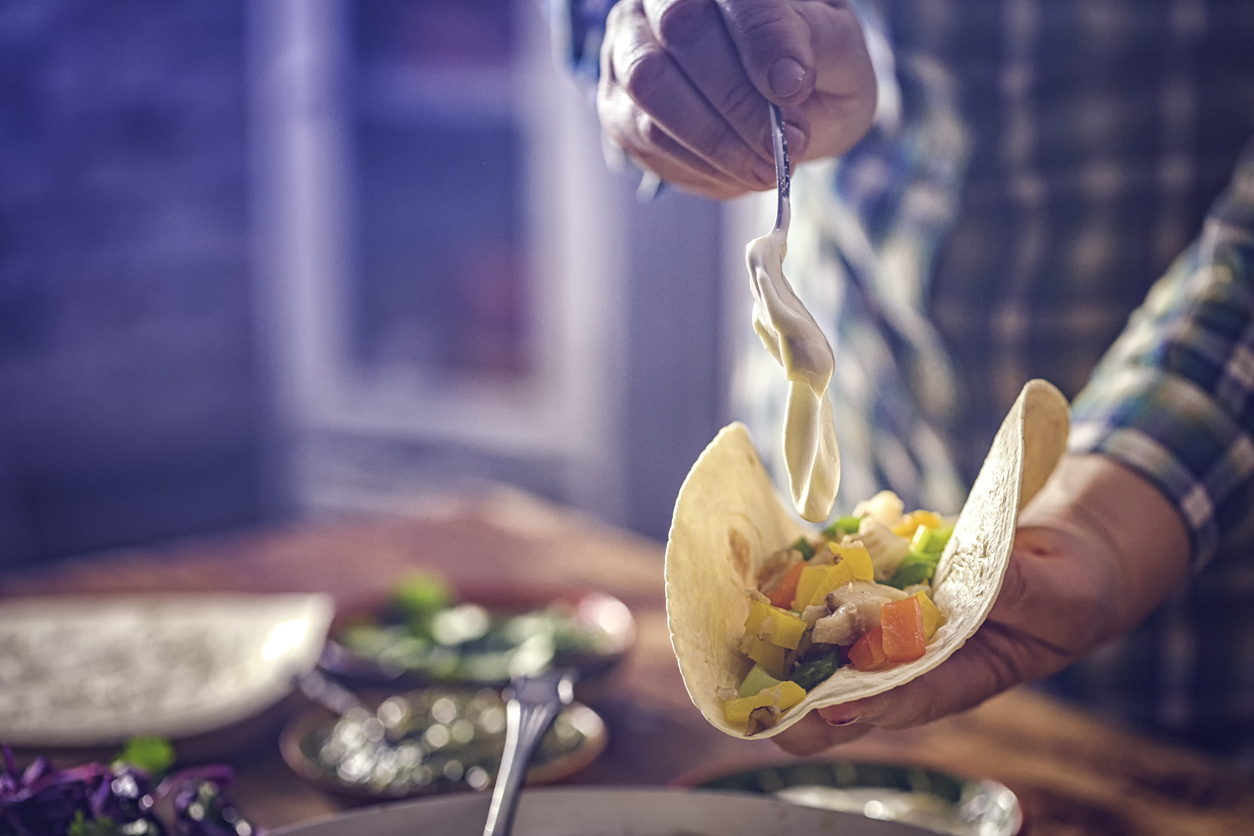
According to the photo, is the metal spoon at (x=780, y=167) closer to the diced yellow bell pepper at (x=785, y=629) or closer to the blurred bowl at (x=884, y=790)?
the diced yellow bell pepper at (x=785, y=629)

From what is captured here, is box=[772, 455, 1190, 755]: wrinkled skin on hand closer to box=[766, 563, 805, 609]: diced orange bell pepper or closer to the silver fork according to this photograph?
box=[766, 563, 805, 609]: diced orange bell pepper

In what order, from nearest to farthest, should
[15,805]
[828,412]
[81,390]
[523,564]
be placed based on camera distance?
[15,805], [828,412], [523,564], [81,390]

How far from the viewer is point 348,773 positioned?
135 centimetres

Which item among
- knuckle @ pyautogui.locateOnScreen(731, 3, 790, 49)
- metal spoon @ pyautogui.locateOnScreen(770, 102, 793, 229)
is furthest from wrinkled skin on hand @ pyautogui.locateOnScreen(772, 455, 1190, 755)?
knuckle @ pyautogui.locateOnScreen(731, 3, 790, 49)

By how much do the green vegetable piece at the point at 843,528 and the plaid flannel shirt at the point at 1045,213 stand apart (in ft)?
2.33

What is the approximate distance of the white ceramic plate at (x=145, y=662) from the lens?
1.44m

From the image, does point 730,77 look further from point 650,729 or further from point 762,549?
point 650,729

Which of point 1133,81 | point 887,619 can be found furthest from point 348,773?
point 1133,81

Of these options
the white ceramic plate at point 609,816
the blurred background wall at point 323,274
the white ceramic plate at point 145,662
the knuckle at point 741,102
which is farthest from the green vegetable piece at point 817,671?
the blurred background wall at point 323,274

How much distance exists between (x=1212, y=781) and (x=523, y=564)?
1.37 meters

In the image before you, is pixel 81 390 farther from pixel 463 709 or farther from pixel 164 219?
pixel 463 709

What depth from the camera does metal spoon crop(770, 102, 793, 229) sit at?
1027 mm

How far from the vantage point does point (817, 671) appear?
3.33 ft

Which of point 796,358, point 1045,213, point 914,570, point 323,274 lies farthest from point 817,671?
point 323,274
